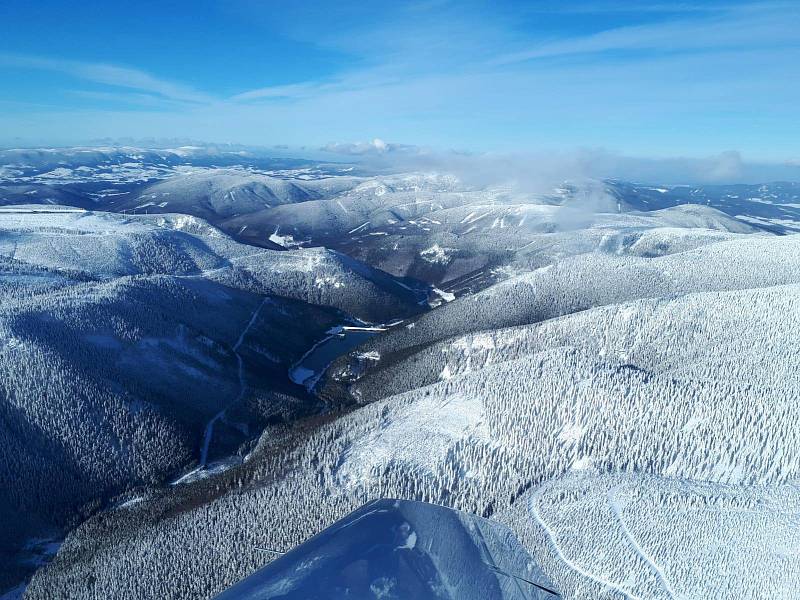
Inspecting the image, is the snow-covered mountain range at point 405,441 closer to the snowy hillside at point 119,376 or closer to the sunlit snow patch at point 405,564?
the snowy hillside at point 119,376

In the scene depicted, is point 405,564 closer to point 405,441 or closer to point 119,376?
point 405,441

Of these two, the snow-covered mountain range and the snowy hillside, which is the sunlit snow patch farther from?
the snowy hillside

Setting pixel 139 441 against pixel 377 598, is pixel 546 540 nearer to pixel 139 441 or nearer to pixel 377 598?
pixel 377 598

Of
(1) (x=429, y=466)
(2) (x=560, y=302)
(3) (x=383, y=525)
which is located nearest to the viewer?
(3) (x=383, y=525)

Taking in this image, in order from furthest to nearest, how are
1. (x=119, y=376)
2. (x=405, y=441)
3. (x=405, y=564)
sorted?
(x=119, y=376)
(x=405, y=441)
(x=405, y=564)

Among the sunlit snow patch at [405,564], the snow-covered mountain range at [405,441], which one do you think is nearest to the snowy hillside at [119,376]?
the snow-covered mountain range at [405,441]

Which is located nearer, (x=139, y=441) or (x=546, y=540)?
(x=546, y=540)

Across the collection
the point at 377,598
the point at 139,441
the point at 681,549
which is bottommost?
the point at 139,441

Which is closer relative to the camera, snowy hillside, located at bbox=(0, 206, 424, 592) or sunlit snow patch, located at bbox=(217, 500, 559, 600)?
sunlit snow patch, located at bbox=(217, 500, 559, 600)

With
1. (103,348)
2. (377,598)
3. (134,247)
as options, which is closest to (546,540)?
(377,598)

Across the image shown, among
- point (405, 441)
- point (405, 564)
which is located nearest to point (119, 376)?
point (405, 441)

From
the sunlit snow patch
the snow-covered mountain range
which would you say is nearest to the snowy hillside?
the snow-covered mountain range
